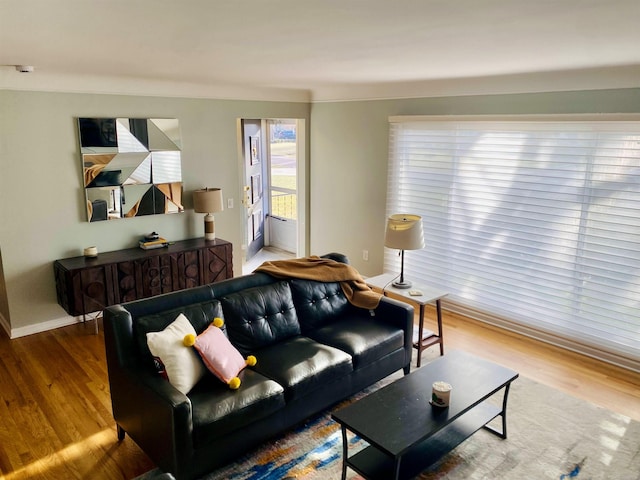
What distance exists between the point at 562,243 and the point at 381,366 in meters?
1.99

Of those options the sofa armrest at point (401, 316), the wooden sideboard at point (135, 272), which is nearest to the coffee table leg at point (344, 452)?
the sofa armrest at point (401, 316)

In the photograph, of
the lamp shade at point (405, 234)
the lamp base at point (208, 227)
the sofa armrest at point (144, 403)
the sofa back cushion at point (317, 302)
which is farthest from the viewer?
the lamp base at point (208, 227)

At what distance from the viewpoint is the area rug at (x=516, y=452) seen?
9.28 feet

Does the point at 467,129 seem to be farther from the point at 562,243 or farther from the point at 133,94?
the point at 133,94

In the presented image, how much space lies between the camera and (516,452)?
3.02 metres

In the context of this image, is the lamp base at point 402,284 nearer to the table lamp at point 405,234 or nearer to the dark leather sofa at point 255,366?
the table lamp at point 405,234

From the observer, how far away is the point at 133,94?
493 cm

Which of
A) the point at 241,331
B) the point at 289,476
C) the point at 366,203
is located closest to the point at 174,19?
the point at 241,331

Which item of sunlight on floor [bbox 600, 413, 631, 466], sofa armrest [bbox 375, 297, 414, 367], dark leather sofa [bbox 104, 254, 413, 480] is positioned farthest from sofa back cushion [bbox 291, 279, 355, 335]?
sunlight on floor [bbox 600, 413, 631, 466]

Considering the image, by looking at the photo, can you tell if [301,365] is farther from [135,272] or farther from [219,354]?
[135,272]

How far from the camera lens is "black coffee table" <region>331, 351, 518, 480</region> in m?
2.50

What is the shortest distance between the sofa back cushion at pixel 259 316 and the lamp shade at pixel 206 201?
1977 millimetres

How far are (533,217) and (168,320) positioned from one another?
325 centimetres

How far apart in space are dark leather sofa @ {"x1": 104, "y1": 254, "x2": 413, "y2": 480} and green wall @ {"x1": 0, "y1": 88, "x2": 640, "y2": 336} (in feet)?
6.98
